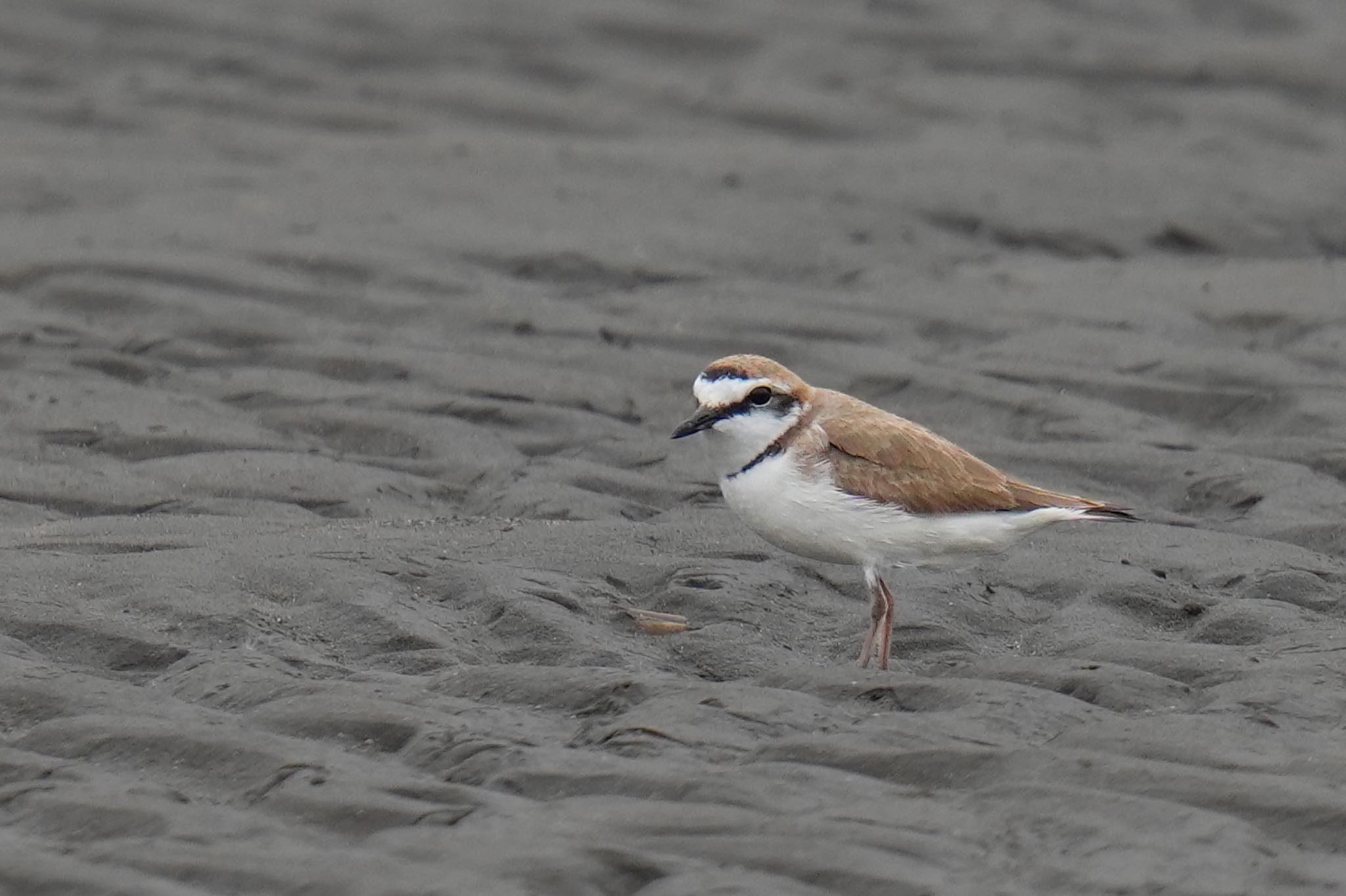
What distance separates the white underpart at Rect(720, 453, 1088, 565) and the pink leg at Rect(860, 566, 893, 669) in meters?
0.08

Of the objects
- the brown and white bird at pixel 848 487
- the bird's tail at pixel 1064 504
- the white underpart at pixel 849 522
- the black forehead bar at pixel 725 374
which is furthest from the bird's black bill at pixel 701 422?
the bird's tail at pixel 1064 504

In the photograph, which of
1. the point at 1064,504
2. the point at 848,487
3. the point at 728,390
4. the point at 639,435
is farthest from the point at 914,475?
the point at 639,435

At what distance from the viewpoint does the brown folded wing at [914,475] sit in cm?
679

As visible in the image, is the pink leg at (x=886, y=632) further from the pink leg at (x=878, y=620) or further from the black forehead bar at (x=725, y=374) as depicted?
the black forehead bar at (x=725, y=374)

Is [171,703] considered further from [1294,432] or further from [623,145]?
[623,145]

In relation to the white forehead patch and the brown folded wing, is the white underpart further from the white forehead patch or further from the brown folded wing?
the white forehead patch

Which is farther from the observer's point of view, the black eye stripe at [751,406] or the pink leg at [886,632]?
the black eye stripe at [751,406]

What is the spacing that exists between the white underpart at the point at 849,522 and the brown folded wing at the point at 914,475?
0.12ft

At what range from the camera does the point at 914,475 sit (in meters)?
6.88

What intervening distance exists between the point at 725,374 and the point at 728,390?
7 cm

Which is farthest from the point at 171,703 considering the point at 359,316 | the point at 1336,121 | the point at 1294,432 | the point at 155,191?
the point at 1336,121

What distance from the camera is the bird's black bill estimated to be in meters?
6.76

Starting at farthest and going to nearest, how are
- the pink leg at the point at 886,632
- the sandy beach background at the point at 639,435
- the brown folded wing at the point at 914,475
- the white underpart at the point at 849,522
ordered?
the brown folded wing at the point at 914,475 < the white underpart at the point at 849,522 < the pink leg at the point at 886,632 < the sandy beach background at the point at 639,435

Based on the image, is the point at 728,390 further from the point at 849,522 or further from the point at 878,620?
the point at 878,620
